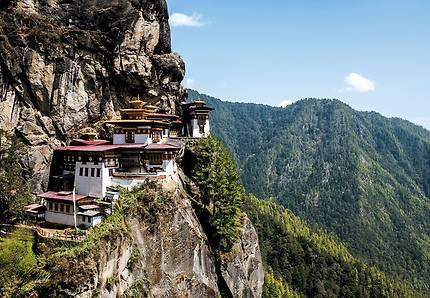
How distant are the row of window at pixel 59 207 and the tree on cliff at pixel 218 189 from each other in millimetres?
17913

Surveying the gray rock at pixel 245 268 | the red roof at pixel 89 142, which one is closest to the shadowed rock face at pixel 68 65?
the red roof at pixel 89 142

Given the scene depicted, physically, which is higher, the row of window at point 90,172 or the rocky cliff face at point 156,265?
the row of window at point 90,172

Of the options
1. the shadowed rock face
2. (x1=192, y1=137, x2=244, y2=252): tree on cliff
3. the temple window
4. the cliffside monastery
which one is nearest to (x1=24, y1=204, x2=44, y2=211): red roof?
the cliffside monastery

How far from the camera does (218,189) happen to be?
60.9m

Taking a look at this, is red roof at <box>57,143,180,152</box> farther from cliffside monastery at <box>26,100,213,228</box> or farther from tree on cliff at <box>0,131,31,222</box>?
tree on cliff at <box>0,131,31,222</box>

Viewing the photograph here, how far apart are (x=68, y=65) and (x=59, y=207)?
791 inches

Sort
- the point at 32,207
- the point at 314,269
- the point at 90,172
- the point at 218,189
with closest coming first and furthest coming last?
the point at 32,207, the point at 90,172, the point at 218,189, the point at 314,269

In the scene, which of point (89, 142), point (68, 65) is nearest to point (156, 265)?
point (89, 142)

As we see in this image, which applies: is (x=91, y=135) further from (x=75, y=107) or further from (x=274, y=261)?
(x=274, y=261)

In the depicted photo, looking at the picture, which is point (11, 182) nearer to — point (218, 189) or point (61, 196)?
point (61, 196)

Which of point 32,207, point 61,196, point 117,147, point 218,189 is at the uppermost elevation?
point 117,147

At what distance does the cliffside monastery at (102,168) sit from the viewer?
4928 cm

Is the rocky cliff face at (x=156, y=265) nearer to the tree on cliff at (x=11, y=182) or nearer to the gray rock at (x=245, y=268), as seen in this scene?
the gray rock at (x=245, y=268)

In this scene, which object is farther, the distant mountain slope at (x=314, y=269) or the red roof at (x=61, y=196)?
the distant mountain slope at (x=314, y=269)
